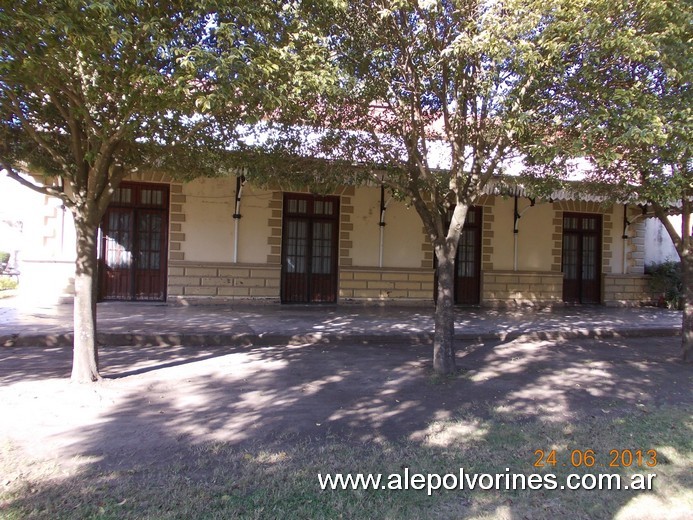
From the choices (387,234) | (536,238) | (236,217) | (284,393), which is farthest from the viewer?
(536,238)

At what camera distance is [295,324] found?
32.8 ft

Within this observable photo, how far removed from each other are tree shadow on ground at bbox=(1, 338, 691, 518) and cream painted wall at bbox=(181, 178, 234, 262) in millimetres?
4782

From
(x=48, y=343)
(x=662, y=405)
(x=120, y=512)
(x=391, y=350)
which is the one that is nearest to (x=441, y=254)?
(x=391, y=350)

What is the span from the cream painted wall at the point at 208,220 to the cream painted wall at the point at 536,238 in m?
7.94

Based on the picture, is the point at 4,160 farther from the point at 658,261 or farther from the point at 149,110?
the point at 658,261

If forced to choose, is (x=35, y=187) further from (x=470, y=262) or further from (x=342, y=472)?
(x=470, y=262)

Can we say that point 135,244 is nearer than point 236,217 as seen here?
Yes

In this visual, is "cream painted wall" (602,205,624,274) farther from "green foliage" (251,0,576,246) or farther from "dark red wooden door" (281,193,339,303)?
"green foliage" (251,0,576,246)

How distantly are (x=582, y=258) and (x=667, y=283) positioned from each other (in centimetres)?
253

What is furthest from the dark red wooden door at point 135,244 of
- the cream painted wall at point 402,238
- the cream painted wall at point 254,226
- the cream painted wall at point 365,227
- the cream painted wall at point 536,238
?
the cream painted wall at point 536,238

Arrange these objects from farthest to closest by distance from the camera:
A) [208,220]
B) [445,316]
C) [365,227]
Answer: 1. [365,227]
2. [208,220]
3. [445,316]

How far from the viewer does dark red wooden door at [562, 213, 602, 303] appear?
614 inches

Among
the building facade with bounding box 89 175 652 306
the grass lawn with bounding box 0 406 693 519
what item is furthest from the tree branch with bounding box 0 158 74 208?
the building facade with bounding box 89 175 652 306

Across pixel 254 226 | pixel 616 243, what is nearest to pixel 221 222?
pixel 254 226
